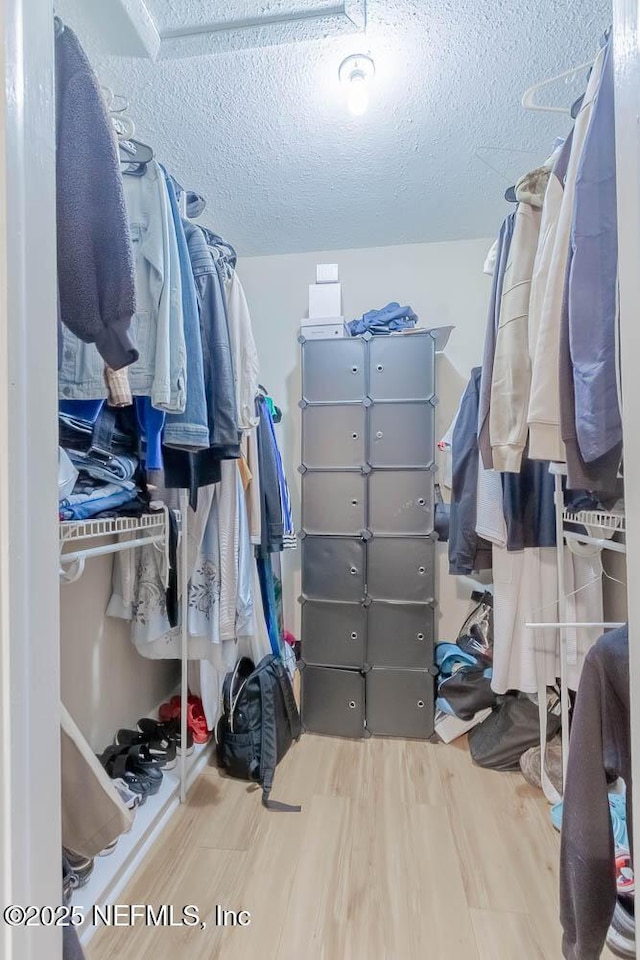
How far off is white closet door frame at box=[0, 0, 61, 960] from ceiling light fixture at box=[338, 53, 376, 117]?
985 millimetres

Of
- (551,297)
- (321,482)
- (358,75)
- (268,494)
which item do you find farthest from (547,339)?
(321,482)

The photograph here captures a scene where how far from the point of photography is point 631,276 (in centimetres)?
45

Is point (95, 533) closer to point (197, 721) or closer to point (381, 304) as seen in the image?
point (197, 721)

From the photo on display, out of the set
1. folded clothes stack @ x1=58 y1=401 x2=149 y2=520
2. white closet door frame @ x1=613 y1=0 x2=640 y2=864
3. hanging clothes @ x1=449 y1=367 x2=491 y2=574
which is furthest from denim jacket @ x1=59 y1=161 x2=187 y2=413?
hanging clothes @ x1=449 y1=367 x2=491 y2=574

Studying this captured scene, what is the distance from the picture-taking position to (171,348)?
99cm

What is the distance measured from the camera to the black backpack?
160cm

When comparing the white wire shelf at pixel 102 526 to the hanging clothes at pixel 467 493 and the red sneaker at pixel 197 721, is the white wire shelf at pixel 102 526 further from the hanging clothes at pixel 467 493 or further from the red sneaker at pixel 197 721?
the hanging clothes at pixel 467 493

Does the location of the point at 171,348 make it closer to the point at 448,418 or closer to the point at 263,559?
the point at 263,559

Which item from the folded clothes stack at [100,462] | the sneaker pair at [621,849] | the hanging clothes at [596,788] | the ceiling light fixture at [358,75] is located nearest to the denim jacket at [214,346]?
the folded clothes stack at [100,462]

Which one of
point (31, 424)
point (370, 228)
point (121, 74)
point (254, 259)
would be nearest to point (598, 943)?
point (31, 424)

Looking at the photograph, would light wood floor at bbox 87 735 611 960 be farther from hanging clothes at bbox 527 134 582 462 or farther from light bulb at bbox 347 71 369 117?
light bulb at bbox 347 71 369 117

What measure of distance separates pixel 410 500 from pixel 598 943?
4.66 ft

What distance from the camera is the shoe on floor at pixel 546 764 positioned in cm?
155

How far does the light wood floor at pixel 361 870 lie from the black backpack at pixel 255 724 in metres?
0.07
